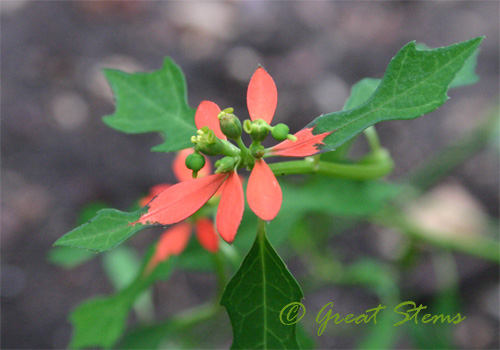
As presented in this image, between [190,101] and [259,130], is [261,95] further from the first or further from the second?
[190,101]

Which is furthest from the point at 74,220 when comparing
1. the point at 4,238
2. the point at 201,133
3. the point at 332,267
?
the point at 201,133

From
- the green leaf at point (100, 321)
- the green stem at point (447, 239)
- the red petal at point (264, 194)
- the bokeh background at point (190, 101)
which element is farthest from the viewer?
the bokeh background at point (190, 101)

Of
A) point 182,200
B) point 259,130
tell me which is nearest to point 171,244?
point 182,200

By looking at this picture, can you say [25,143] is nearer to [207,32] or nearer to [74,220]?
[74,220]

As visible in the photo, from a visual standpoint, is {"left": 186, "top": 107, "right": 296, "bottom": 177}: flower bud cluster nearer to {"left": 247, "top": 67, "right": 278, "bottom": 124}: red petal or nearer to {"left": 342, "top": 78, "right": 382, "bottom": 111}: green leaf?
{"left": 247, "top": 67, "right": 278, "bottom": 124}: red petal

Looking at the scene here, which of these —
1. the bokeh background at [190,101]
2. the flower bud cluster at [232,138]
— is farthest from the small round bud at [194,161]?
the bokeh background at [190,101]

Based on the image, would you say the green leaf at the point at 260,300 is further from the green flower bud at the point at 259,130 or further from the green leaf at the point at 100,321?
the green leaf at the point at 100,321
